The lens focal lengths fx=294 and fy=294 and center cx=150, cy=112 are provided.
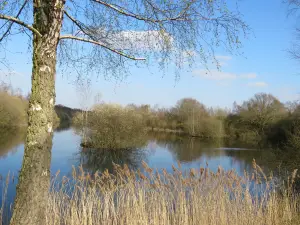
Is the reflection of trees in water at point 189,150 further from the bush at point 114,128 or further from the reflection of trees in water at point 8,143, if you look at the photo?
the reflection of trees in water at point 8,143

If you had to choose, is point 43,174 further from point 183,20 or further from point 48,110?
point 183,20

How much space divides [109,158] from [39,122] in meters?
18.8

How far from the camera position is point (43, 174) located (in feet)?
8.95

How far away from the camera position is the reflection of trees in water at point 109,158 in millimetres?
18281

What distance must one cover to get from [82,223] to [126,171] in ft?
3.11

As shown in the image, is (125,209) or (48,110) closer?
(48,110)

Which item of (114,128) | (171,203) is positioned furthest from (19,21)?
(114,128)

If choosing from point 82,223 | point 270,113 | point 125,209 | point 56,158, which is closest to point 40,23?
point 82,223

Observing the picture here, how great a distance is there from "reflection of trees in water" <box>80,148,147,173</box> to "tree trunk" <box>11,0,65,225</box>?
1449 centimetres

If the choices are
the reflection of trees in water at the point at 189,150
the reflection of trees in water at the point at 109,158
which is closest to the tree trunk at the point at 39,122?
the reflection of trees in water at the point at 109,158

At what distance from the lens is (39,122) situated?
→ 271 cm

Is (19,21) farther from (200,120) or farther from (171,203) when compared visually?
(200,120)

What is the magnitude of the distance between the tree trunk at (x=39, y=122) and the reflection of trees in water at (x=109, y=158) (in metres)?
14.5

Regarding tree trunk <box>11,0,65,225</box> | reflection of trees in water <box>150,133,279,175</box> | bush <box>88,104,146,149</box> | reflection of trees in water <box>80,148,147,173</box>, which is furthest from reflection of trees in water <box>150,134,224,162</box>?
tree trunk <box>11,0,65,225</box>
